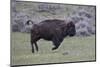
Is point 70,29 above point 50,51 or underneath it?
above

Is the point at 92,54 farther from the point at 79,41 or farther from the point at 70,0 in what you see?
the point at 70,0

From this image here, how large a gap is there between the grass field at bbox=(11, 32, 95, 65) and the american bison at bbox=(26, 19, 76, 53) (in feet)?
0.18

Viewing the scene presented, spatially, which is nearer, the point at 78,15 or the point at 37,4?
the point at 37,4

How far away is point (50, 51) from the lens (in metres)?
2.35

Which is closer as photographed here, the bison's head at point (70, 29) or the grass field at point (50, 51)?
the grass field at point (50, 51)

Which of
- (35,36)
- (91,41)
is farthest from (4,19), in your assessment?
(91,41)

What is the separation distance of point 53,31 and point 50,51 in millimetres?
265

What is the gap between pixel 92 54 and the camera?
8.36 ft

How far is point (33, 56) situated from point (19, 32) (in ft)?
1.16

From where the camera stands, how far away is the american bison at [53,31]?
2285 mm

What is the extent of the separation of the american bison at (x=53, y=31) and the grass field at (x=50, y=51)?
0.18ft

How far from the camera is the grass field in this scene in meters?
2.20

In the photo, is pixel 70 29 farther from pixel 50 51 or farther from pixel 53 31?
pixel 50 51

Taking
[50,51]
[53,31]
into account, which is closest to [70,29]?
[53,31]
